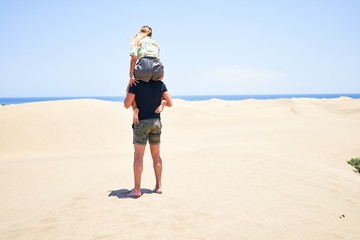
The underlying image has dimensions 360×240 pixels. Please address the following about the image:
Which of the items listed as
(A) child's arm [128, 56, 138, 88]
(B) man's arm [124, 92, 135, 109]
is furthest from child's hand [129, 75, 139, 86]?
(B) man's arm [124, 92, 135, 109]

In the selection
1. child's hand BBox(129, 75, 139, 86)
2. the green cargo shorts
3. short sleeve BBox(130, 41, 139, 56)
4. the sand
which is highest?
short sleeve BBox(130, 41, 139, 56)

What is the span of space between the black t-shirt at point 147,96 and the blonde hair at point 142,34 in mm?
677

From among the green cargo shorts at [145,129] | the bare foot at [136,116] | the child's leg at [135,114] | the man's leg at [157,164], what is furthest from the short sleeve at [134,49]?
the man's leg at [157,164]

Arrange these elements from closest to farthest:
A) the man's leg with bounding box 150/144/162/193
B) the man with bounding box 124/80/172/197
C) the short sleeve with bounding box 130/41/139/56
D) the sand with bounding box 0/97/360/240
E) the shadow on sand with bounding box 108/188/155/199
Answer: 1. the sand with bounding box 0/97/360/240
2. the short sleeve with bounding box 130/41/139/56
3. the man with bounding box 124/80/172/197
4. the shadow on sand with bounding box 108/188/155/199
5. the man's leg with bounding box 150/144/162/193

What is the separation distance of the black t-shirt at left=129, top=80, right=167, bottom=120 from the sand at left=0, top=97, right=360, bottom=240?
1.36m

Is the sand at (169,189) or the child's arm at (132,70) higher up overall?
the child's arm at (132,70)

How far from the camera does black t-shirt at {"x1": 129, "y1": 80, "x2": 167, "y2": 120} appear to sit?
4.81 meters

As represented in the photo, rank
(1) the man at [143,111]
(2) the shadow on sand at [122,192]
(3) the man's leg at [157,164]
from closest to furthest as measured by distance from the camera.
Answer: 1. (1) the man at [143,111]
2. (2) the shadow on sand at [122,192]
3. (3) the man's leg at [157,164]

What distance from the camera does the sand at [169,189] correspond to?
3791mm

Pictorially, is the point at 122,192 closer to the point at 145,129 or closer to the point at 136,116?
the point at 145,129

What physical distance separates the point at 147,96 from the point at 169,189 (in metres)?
1.75

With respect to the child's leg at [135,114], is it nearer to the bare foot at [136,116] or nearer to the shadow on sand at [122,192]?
the bare foot at [136,116]

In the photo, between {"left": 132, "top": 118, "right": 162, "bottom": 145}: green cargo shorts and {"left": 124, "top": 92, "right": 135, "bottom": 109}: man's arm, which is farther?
{"left": 132, "top": 118, "right": 162, "bottom": 145}: green cargo shorts

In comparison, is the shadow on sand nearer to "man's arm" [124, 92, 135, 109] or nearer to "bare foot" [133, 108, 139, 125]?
"bare foot" [133, 108, 139, 125]
